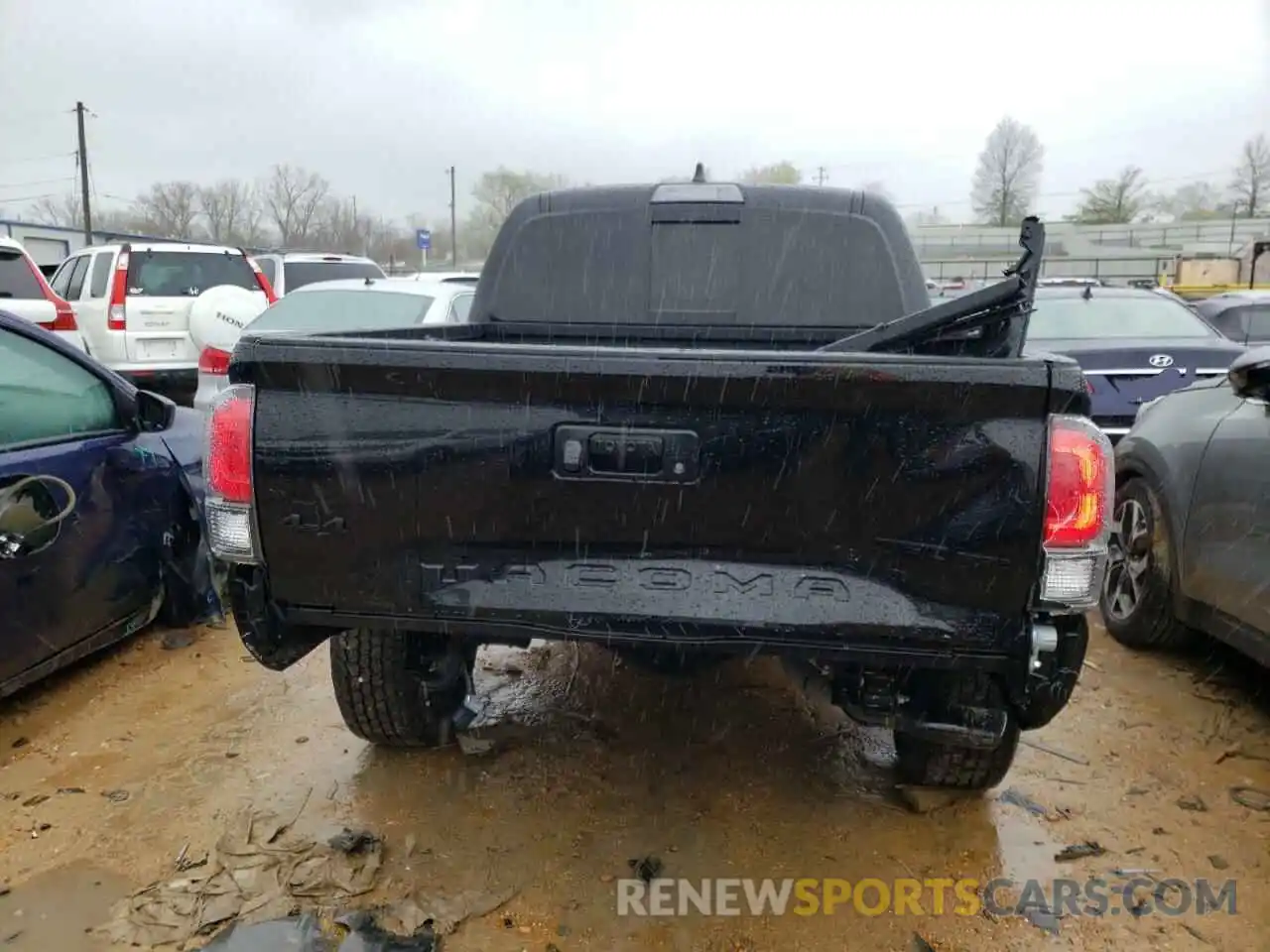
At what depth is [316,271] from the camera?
14.4 metres

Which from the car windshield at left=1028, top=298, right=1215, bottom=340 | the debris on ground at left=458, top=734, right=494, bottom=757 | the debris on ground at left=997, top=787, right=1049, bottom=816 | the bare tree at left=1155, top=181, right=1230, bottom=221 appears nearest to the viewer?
the debris on ground at left=997, top=787, right=1049, bottom=816

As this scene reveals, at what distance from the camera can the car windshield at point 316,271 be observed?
13766 mm

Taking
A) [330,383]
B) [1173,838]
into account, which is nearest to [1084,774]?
[1173,838]

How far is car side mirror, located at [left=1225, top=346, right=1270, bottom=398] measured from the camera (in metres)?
3.51

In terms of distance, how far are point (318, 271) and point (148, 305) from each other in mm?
4400

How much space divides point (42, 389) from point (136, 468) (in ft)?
1.64

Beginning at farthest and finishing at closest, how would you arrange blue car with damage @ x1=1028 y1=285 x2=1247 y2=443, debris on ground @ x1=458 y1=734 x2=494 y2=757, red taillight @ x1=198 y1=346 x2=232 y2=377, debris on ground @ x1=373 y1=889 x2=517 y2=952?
red taillight @ x1=198 y1=346 x2=232 y2=377, blue car with damage @ x1=1028 y1=285 x2=1247 y2=443, debris on ground @ x1=458 y1=734 x2=494 y2=757, debris on ground @ x1=373 y1=889 x2=517 y2=952

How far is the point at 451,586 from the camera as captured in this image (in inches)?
95.6

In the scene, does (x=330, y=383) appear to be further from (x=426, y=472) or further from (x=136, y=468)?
(x=136, y=468)

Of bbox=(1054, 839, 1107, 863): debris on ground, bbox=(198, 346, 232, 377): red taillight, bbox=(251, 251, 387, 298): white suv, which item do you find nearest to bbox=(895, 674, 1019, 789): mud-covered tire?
bbox=(1054, 839, 1107, 863): debris on ground

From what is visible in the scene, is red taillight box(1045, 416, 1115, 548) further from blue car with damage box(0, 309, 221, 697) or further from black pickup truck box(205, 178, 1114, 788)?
blue car with damage box(0, 309, 221, 697)

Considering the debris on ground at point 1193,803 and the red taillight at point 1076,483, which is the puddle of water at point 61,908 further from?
the debris on ground at point 1193,803

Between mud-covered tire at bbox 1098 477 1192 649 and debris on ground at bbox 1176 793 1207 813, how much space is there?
1.12m

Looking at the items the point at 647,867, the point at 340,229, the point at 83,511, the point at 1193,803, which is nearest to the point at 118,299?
the point at 83,511
